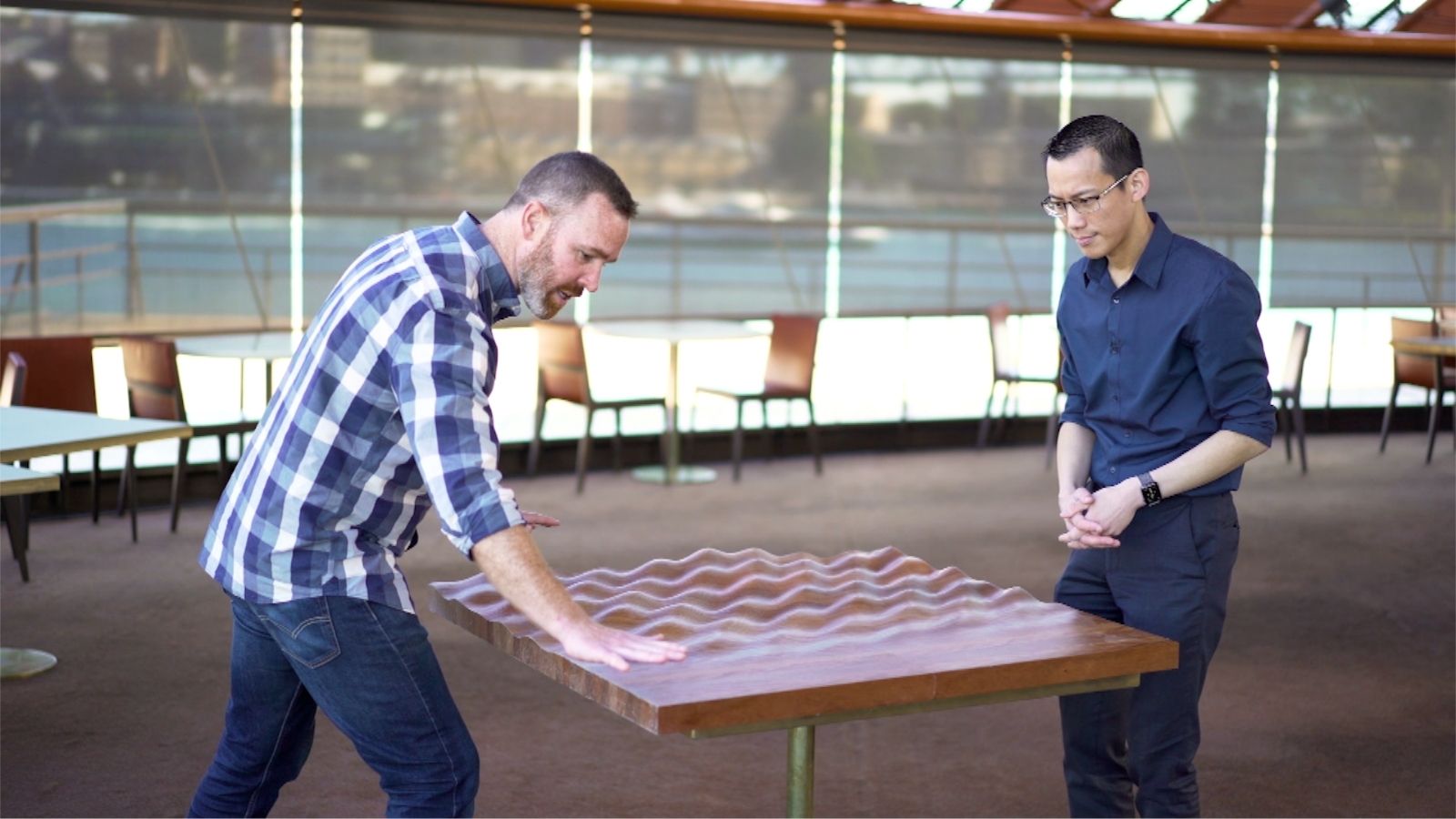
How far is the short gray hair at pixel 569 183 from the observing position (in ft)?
8.59

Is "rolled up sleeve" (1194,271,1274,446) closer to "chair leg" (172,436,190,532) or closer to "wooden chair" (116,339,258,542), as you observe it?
"wooden chair" (116,339,258,542)

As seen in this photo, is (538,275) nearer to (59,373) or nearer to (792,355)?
(59,373)

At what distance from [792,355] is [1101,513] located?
6490 millimetres

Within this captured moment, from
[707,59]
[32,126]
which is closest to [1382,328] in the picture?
[707,59]

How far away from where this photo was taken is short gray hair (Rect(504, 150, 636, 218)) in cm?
262

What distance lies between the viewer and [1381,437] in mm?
11727

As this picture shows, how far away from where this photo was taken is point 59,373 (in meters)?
7.36

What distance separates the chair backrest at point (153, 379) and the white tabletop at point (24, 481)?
8.95 feet

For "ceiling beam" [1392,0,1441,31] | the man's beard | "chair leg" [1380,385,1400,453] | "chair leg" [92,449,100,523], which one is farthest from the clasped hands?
"ceiling beam" [1392,0,1441,31]

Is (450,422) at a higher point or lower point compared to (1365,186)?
lower

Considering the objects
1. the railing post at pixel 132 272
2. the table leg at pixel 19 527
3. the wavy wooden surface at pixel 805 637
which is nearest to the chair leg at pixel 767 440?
the railing post at pixel 132 272

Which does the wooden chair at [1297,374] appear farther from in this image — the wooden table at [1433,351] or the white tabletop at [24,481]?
the white tabletop at [24,481]

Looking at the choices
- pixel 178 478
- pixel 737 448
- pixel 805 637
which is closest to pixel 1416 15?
pixel 737 448

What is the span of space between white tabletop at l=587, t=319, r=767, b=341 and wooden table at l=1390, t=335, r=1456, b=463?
12.5ft
